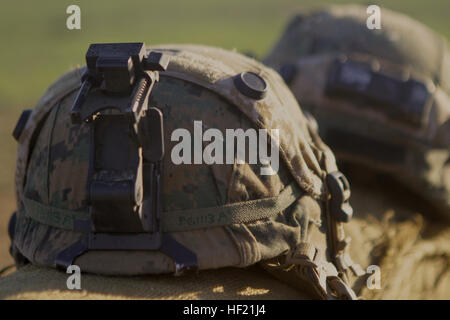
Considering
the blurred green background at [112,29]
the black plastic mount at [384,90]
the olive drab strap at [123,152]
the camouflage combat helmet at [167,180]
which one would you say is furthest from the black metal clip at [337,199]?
the blurred green background at [112,29]

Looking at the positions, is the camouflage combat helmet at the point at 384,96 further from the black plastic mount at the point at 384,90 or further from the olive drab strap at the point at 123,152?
the olive drab strap at the point at 123,152

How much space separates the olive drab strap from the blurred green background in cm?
611

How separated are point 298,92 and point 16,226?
1.96m

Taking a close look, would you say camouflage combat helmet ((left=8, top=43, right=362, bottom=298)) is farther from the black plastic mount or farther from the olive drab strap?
the black plastic mount

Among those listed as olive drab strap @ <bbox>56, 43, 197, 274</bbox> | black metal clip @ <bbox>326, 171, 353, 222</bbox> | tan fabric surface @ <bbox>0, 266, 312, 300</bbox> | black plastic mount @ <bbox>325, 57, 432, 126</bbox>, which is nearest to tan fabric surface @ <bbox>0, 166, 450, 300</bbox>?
tan fabric surface @ <bbox>0, 266, 312, 300</bbox>

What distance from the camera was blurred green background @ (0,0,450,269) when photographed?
11.3m

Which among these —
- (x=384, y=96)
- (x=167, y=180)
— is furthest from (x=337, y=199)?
(x=384, y=96)

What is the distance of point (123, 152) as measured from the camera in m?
2.19

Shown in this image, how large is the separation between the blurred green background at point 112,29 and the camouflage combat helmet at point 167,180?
231 inches

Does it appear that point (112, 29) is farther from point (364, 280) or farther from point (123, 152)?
point (123, 152)

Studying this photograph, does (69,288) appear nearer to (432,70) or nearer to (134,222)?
(134,222)

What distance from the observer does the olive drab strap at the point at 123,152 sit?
83.2 inches

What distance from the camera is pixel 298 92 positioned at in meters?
3.93
